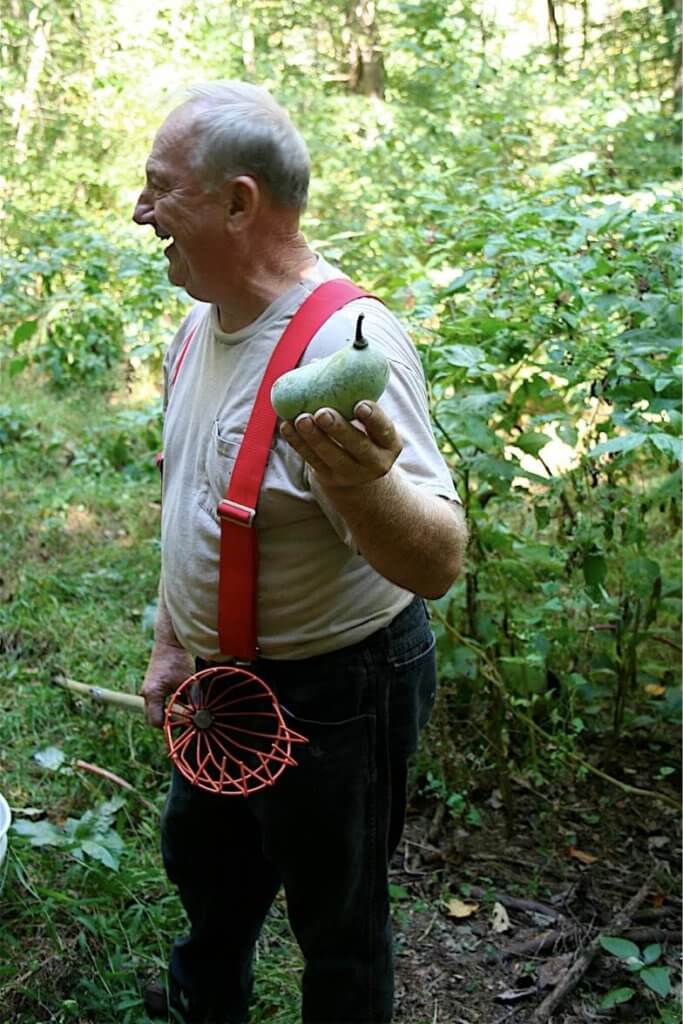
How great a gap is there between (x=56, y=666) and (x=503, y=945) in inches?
69.9

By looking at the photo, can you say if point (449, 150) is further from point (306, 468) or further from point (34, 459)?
point (306, 468)

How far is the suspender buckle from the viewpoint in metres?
1.50

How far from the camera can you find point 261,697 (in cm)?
168

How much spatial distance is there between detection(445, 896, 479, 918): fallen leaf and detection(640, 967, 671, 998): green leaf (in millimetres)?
458

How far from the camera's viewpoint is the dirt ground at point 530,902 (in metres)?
2.29

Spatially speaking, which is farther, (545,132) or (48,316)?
(545,132)

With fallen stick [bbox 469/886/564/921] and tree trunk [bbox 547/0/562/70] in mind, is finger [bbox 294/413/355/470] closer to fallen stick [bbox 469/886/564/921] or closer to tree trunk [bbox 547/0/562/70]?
fallen stick [bbox 469/886/564/921]

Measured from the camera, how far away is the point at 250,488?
4.92 ft

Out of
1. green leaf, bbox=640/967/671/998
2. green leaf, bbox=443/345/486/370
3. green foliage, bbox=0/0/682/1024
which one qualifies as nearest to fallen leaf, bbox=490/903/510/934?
green foliage, bbox=0/0/682/1024

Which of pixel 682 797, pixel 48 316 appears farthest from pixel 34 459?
pixel 682 797

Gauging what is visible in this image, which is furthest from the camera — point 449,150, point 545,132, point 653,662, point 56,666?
point 545,132

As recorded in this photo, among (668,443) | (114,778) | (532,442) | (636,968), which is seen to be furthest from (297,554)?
(114,778)

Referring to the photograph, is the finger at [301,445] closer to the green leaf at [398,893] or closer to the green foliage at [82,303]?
the green leaf at [398,893]

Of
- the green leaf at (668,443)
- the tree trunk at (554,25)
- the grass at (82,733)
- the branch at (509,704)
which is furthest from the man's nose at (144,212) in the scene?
the tree trunk at (554,25)
